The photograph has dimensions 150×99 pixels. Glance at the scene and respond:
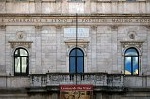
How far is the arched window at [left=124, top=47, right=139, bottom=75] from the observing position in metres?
61.0

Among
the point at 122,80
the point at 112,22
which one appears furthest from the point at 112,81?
the point at 112,22

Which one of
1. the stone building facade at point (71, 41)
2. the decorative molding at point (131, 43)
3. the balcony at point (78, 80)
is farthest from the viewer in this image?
the decorative molding at point (131, 43)

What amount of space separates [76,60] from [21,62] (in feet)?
13.6

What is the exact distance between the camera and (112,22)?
61.1 m

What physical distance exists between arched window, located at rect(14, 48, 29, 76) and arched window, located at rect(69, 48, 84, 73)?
331 cm

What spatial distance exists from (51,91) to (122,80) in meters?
5.36

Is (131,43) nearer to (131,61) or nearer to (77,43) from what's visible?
(131,61)

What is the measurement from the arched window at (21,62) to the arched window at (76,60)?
3.31 metres

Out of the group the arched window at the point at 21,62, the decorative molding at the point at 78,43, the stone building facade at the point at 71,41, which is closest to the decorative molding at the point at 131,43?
the stone building facade at the point at 71,41

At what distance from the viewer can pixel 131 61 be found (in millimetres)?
61094

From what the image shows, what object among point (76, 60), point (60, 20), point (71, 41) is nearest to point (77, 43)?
point (71, 41)

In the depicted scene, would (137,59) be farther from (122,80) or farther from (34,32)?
(34,32)

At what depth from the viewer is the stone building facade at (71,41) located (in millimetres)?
60812

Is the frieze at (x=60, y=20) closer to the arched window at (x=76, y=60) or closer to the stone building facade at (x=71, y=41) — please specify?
the stone building facade at (x=71, y=41)
